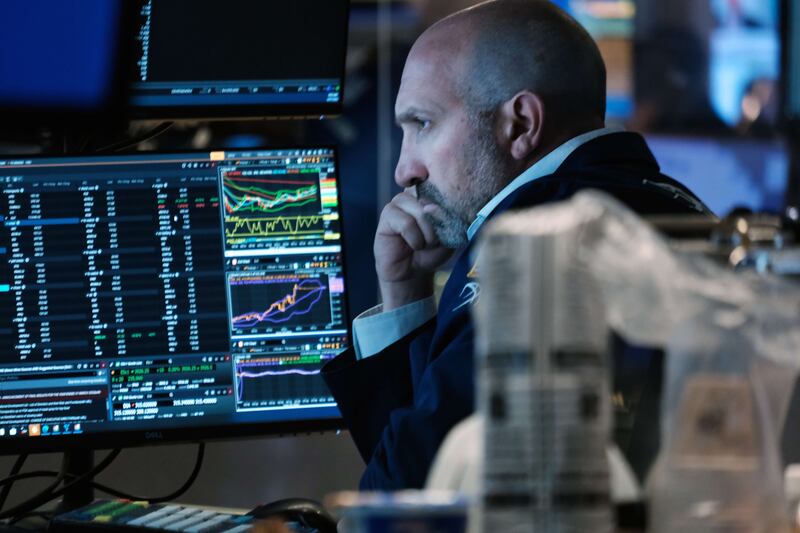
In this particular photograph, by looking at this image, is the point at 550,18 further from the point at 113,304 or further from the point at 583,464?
the point at 583,464

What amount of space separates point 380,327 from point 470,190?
258mm

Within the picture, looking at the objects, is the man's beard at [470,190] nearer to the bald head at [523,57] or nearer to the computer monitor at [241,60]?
the bald head at [523,57]

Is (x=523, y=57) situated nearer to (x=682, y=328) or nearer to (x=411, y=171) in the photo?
(x=411, y=171)

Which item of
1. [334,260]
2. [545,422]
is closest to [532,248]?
[545,422]

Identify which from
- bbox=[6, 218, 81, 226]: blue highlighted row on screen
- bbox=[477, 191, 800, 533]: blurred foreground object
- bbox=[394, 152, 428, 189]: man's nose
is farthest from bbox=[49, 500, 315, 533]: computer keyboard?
bbox=[477, 191, 800, 533]: blurred foreground object

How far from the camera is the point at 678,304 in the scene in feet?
2.41

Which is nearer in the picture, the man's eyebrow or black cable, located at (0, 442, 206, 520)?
black cable, located at (0, 442, 206, 520)

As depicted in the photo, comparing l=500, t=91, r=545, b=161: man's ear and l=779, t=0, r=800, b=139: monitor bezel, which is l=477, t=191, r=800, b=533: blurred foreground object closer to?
l=500, t=91, r=545, b=161: man's ear

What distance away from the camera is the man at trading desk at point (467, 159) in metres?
1.56

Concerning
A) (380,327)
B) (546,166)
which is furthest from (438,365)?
(546,166)

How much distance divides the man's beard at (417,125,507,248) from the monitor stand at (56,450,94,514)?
23.9 inches

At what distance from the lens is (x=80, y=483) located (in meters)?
1.62

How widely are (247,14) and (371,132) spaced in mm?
3380

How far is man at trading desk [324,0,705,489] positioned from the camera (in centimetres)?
156
